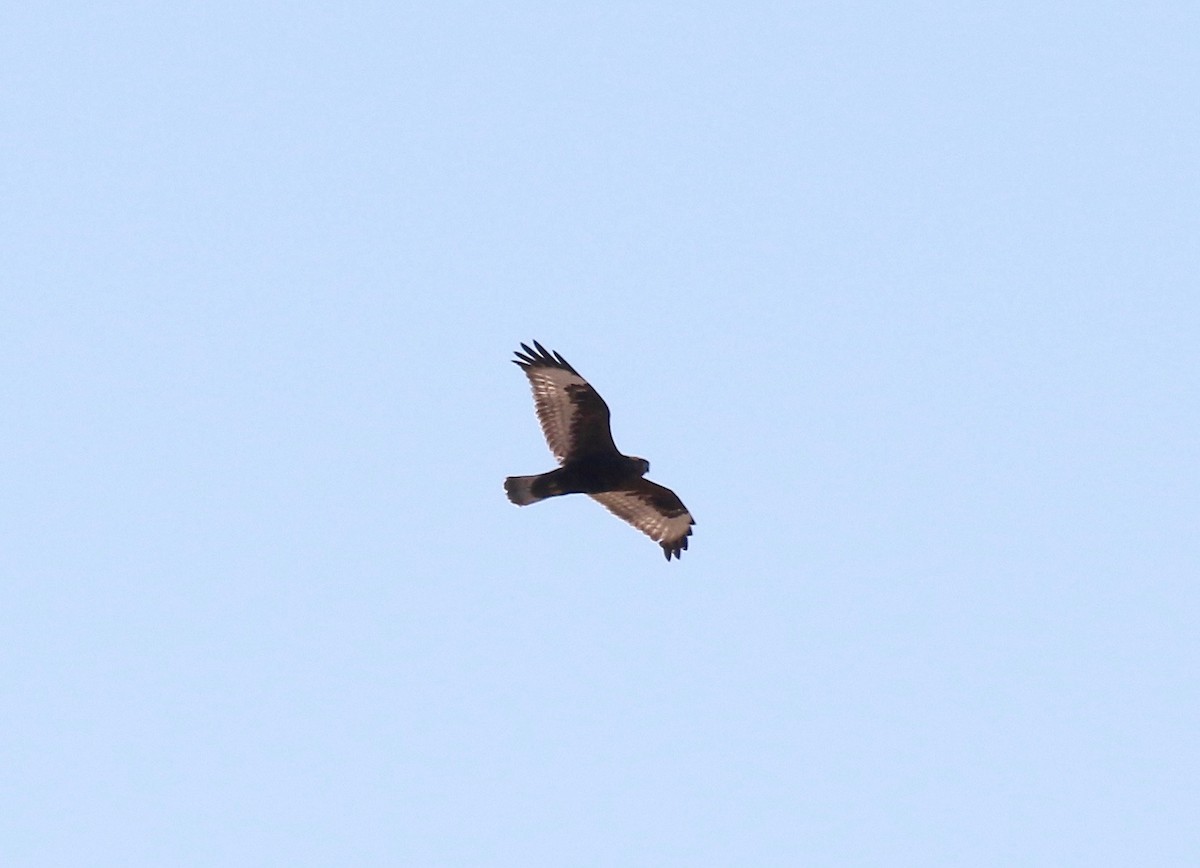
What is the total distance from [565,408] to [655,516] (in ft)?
5.57

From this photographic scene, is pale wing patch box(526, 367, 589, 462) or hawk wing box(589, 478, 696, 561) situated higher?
pale wing patch box(526, 367, 589, 462)

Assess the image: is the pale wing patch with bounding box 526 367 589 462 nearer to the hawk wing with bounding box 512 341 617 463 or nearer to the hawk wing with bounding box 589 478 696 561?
the hawk wing with bounding box 512 341 617 463

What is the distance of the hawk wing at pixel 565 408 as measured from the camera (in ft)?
67.2

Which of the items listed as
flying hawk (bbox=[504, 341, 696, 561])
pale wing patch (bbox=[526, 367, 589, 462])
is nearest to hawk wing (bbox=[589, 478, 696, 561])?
flying hawk (bbox=[504, 341, 696, 561])

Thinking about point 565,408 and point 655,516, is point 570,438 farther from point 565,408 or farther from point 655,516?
point 655,516

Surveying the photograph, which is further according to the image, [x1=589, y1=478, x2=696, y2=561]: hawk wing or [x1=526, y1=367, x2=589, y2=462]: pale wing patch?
[x1=589, y1=478, x2=696, y2=561]: hawk wing

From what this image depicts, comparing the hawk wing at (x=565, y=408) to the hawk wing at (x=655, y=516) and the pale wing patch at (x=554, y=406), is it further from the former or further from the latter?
the hawk wing at (x=655, y=516)

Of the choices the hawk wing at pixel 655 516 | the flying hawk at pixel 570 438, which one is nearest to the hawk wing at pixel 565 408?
the flying hawk at pixel 570 438

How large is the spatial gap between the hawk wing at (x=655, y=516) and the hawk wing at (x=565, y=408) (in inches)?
36.8

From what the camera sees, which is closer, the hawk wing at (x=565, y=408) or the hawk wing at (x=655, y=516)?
the hawk wing at (x=565, y=408)

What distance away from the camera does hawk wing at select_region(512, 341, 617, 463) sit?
20.5 metres

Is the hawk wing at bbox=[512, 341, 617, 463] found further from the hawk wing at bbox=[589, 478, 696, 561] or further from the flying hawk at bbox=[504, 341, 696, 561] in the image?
the hawk wing at bbox=[589, 478, 696, 561]

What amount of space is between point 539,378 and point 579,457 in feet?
2.93

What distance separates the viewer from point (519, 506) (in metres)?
20.7
